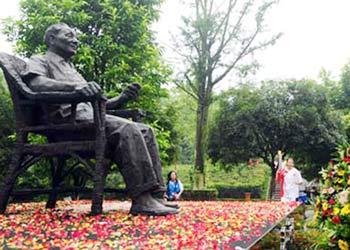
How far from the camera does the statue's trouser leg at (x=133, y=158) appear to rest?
166 inches

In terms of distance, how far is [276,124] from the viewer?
2291cm

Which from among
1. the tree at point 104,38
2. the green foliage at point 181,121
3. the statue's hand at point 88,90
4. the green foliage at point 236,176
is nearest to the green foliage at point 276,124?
the green foliage at point 236,176

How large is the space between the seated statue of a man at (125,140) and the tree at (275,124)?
1852 centimetres

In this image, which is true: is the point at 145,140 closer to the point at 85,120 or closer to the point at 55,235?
the point at 85,120

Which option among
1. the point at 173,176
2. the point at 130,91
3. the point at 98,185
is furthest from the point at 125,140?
the point at 173,176

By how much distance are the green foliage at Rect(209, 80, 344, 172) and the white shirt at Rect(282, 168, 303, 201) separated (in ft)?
43.1

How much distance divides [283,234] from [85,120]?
8.28ft

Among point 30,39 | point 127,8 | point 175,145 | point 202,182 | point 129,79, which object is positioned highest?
point 127,8

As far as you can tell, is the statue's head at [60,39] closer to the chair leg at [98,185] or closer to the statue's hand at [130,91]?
the statue's hand at [130,91]

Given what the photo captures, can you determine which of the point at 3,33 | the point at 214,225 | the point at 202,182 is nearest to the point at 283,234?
the point at 214,225

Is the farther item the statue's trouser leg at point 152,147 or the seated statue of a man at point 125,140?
the statue's trouser leg at point 152,147

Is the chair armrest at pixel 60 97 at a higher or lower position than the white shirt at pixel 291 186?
A: higher

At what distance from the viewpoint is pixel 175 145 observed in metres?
17.1

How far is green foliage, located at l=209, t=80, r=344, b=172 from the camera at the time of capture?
2288 cm
